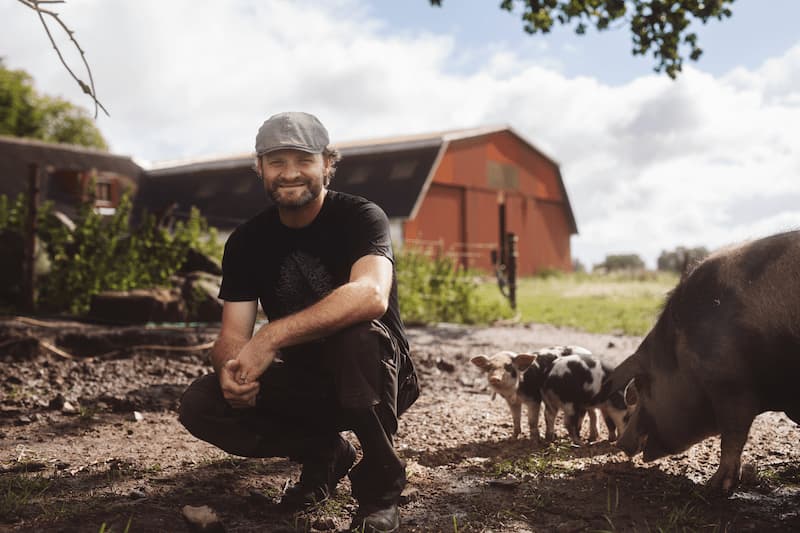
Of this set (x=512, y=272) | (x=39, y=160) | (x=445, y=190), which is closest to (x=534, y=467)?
(x=512, y=272)

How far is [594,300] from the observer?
56.6 ft

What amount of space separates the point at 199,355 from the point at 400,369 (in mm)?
4839

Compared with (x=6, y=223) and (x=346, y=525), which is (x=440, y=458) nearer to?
(x=346, y=525)

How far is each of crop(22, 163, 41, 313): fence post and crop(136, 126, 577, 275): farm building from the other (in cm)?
952

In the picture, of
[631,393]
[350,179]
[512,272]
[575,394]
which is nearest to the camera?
[631,393]

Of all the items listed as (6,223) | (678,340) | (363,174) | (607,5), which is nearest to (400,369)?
(678,340)

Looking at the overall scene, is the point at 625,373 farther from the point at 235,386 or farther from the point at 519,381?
the point at 235,386

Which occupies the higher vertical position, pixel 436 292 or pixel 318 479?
pixel 436 292

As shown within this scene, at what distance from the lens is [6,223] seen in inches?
475

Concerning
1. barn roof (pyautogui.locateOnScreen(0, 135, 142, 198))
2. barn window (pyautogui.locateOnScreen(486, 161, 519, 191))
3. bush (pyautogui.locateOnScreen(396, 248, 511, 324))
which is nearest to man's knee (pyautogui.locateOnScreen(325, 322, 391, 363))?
bush (pyautogui.locateOnScreen(396, 248, 511, 324))

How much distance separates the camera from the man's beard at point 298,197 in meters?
3.21

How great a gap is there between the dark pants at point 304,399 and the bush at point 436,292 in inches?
332

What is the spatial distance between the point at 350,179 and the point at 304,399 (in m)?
21.3

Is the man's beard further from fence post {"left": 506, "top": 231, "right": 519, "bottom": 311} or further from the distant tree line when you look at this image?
the distant tree line
